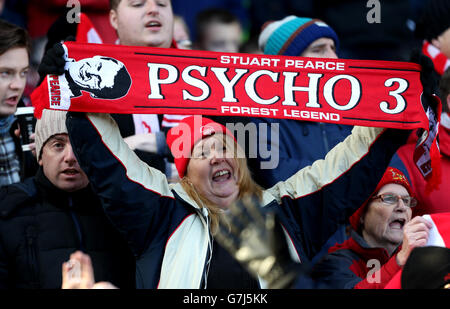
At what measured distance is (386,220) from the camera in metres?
4.39

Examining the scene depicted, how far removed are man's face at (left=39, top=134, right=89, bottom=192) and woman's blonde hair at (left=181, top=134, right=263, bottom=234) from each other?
0.52m

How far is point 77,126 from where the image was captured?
3842mm

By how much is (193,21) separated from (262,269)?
15.1 ft

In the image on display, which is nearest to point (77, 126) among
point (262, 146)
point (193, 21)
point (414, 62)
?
point (262, 146)

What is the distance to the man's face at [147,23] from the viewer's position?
4.98 m

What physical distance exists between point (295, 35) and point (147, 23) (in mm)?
902

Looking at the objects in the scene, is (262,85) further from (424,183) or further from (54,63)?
(424,183)

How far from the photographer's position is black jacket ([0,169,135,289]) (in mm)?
4000

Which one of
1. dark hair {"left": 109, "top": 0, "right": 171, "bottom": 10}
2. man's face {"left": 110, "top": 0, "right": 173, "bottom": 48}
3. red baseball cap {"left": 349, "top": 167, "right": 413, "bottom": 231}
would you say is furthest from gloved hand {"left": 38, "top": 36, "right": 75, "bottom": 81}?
red baseball cap {"left": 349, "top": 167, "right": 413, "bottom": 231}

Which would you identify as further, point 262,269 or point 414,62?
point 414,62

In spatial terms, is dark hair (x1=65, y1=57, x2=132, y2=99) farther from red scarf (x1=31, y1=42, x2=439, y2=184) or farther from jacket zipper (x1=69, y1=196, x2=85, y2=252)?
jacket zipper (x1=69, y1=196, x2=85, y2=252)

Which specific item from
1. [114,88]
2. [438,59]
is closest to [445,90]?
[438,59]

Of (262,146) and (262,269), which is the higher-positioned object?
(262,146)
